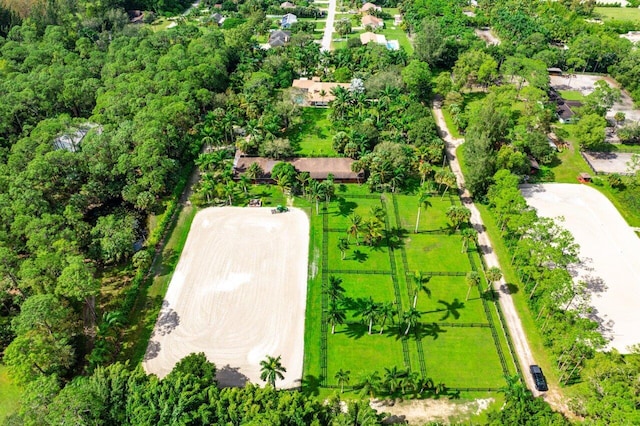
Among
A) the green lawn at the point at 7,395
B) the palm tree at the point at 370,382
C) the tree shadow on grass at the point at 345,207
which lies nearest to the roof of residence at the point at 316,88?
the tree shadow on grass at the point at 345,207

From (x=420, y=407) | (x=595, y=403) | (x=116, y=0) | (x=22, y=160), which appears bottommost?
(x=420, y=407)

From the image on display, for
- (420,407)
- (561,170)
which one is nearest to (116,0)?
(561,170)

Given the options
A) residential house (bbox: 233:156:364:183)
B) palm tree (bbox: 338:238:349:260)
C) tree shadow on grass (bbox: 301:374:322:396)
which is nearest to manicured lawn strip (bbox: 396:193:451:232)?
residential house (bbox: 233:156:364:183)

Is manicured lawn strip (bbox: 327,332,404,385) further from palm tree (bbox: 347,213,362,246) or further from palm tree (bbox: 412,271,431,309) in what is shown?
palm tree (bbox: 347,213,362,246)

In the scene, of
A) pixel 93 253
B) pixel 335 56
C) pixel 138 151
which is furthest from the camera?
pixel 335 56

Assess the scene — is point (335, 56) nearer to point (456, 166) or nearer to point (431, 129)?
point (431, 129)

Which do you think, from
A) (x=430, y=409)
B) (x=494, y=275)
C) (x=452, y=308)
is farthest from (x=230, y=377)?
(x=494, y=275)

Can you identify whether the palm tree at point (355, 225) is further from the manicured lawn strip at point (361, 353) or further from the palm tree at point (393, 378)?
the palm tree at point (393, 378)

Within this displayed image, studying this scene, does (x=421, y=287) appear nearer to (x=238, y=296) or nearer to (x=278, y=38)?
(x=238, y=296)
